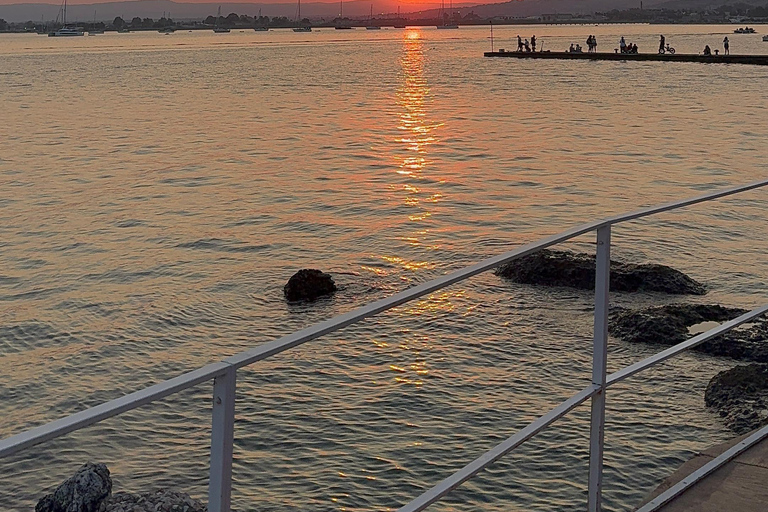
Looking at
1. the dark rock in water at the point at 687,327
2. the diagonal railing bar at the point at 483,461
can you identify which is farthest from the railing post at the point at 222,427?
the dark rock in water at the point at 687,327

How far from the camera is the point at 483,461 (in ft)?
8.75

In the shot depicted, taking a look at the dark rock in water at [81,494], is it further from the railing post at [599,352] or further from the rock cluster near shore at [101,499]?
the railing post at [599,352]

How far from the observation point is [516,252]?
8.79ft

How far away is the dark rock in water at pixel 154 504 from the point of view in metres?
6.70

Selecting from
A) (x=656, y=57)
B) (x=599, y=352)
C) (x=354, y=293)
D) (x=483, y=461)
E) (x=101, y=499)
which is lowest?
(x=354, y=293)

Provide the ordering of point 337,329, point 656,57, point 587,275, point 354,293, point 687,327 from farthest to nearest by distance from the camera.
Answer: point 656,57 < point 354,293 < point 587,275 < point 687,327 < point 337,329

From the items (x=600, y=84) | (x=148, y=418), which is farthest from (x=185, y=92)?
(x=148, y=418)

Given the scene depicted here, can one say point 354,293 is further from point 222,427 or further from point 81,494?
point 222,427

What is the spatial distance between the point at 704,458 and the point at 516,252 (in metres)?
2.23

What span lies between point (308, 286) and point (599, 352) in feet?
39.6

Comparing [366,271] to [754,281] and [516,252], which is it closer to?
[754,281]

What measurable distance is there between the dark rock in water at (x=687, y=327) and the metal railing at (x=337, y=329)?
7.15 metres

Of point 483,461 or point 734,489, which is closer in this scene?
point 483,461

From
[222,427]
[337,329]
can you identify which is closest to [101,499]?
[337,329]
